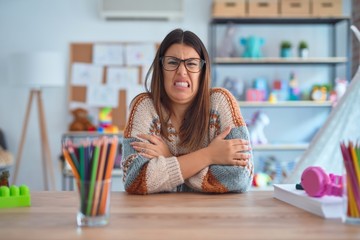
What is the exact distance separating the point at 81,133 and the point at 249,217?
3434 mm

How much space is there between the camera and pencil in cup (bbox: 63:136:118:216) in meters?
0.99

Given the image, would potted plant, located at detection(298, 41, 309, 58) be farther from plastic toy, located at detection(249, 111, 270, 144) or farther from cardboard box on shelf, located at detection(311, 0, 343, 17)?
plastic toy, located at detection(249, 111, 270, 144)

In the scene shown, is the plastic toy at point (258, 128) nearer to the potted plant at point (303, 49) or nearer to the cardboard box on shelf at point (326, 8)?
the potted plant at point (303, 49)

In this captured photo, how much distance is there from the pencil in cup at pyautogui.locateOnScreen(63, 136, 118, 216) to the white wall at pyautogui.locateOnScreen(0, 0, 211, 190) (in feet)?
12.1

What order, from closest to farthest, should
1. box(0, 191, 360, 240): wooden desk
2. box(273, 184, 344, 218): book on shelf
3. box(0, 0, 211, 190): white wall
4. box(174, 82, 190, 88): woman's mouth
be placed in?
1. box(0, 191, 360, 240): wooden desk
2. box(273, 184, 344, 218): book on shelf
3. box(174, 82, 190, 88): woman's mouth
4. box(0, 0, 211, 190): white wall

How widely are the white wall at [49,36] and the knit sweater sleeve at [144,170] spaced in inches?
120

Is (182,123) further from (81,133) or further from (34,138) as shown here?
(34,138)

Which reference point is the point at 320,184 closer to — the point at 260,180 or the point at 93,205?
the point at 93,205

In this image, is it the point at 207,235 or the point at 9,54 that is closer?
the point at 207,235

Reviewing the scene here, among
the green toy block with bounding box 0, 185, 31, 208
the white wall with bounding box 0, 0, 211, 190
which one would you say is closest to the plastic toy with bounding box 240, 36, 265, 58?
the white wall with bounding box 0, 0, 211, 190

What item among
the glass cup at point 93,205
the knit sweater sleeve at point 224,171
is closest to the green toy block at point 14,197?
the glass cup at point 93,205

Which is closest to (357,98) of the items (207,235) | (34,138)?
(207,235)

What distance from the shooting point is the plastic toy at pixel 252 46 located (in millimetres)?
4375

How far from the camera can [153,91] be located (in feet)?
5.81
